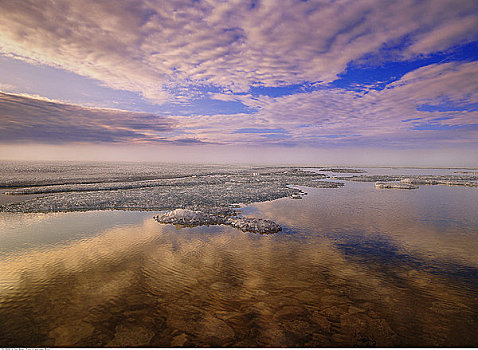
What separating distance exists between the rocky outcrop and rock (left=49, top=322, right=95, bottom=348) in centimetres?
835

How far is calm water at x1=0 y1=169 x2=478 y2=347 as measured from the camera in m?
4.84

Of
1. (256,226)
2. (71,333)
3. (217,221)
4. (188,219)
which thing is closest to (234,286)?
(71,333)

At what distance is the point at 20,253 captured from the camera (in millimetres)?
8930

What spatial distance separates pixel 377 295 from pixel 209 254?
6.00 metres

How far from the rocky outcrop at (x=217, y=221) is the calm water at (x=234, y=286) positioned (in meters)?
0.86

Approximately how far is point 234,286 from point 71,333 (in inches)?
160

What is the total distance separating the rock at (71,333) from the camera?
4555mm

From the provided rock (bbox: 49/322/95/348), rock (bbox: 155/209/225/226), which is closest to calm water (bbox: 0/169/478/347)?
rock (bbox: 49/322/95/348)

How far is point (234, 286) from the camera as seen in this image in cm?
671

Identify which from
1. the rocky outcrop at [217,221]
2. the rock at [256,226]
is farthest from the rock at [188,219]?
the rock at [256,226]

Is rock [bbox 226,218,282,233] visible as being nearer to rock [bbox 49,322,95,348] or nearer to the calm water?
the calm water

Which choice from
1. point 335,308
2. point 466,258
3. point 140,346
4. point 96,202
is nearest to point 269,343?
point 335,308

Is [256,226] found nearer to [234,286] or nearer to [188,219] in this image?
[188,219]

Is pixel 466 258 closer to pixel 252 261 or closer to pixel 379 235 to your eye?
pixel 379 235
